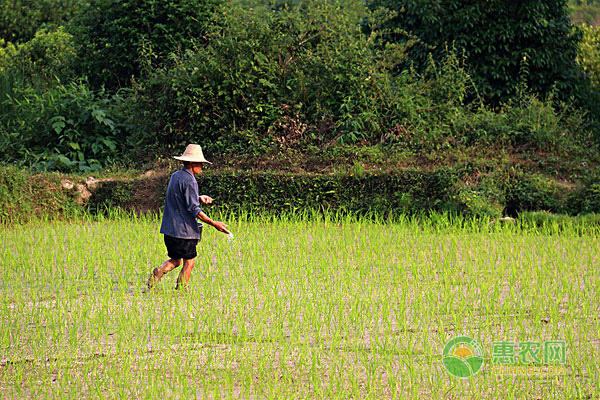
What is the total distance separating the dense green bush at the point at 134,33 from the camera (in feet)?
56.2

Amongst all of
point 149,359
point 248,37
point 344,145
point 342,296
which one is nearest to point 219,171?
point 344,145

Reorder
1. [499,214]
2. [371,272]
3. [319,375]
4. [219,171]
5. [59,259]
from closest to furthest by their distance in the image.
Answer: [319,375]
[371,272]
[59,259]
[499,214]
[219,171]

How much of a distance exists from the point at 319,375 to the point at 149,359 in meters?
1.22

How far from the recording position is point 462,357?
16.3 ft

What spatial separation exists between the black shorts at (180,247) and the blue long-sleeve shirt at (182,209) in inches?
1.7

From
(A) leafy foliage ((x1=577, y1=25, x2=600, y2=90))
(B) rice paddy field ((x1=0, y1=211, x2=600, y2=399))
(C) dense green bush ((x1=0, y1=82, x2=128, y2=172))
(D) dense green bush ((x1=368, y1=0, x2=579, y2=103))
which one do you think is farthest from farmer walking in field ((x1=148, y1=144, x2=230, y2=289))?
(A) leafy foliage ((x1=577, y1=25, x2=600, y2=90))

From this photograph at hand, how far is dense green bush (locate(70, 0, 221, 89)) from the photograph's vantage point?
674 inches

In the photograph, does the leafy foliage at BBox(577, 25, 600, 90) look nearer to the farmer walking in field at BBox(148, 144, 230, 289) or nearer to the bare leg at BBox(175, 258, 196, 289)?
the farmer walking in field at BBox(148, 144, 230, 289)

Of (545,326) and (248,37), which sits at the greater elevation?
(248,37)

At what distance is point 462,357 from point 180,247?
308 cm

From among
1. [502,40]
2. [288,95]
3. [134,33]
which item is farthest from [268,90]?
[502,40]

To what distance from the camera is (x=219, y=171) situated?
13141 millimetres

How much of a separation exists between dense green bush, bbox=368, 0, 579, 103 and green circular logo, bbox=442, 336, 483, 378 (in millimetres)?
12328

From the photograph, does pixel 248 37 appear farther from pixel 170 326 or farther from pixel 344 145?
pixel 170 326
